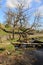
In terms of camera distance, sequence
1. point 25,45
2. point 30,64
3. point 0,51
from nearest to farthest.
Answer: point 30,64
point 0,51
point 25,45

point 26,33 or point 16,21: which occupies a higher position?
point 16,21

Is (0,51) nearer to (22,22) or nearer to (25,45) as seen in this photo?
(25,45)

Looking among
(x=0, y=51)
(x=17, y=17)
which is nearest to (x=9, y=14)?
→ (x=17, y=17)

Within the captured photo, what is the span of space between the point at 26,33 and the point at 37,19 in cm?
424

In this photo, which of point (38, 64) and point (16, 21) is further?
point (16, 21)

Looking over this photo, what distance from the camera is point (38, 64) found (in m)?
19.9

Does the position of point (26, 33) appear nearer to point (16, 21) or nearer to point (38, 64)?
point (16, 21)

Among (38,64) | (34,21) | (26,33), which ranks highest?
(34,21)

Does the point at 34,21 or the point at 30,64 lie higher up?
the point at 34,21

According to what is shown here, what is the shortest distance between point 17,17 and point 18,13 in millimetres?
924

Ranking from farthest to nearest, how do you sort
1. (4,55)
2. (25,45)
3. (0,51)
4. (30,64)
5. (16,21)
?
(16,21) < (25,45) < (0,51) < (4,55) < (30,64)

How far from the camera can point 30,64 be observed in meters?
19.8

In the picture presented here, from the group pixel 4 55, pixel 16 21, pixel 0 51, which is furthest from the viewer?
pixel 16 21

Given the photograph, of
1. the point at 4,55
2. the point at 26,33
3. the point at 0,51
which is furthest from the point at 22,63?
the point at 26,33
